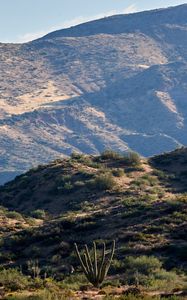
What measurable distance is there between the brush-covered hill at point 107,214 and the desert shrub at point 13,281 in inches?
63.3

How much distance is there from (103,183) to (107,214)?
44.1ft

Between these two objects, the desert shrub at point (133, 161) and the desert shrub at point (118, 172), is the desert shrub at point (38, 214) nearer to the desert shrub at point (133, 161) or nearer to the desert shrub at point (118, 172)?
the desert shrub at point (118, 172)

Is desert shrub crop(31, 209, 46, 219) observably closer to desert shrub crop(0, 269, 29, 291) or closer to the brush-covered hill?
the brush-covered hill

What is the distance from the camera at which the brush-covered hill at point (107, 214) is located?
28516 millimetres

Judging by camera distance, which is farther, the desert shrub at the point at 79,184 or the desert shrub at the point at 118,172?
the desert shrub at the point at 118,172

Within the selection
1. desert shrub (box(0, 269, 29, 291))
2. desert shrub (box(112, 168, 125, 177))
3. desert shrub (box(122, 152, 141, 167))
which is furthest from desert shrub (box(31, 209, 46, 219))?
desert shrub (box(0, 269, 29, 291))

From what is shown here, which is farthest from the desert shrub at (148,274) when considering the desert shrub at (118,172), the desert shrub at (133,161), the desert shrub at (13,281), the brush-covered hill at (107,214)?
the desert shrub at (133,161)

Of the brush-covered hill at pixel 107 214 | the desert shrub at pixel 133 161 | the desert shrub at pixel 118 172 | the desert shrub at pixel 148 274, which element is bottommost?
the desert shrub at pixel 148 274

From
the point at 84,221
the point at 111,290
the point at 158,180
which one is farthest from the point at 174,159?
the point at 111,290

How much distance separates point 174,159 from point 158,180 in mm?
8460

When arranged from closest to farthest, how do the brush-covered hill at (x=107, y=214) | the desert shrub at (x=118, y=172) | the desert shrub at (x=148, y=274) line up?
the desert shrub at (x=148, y=274) < the brush-covered hill at (x=107, y=214) < the desert shrub at (x=118, y=172)

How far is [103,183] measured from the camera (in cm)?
5219

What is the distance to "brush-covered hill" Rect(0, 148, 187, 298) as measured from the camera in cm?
2852

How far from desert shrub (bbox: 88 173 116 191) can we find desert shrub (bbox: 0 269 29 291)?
2515cm
